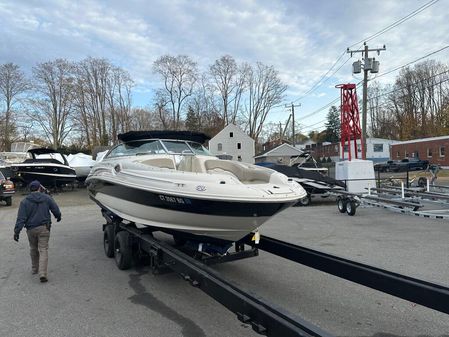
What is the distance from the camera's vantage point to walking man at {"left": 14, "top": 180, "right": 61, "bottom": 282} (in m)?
6.23

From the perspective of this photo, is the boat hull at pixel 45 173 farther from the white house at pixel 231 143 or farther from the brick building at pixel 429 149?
the brick building at pixel 429 149

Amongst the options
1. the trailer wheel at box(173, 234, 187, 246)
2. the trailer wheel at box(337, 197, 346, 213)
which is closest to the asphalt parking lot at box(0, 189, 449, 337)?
the trailer wheel at box(173, 234, 187, 246)

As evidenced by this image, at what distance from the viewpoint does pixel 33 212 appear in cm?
633

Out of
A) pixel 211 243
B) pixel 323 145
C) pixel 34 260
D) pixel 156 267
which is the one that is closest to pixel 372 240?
pixel 211 243

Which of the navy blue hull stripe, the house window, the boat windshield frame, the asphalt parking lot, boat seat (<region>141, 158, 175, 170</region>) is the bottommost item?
the asphalt parking lot

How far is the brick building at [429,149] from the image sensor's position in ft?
152

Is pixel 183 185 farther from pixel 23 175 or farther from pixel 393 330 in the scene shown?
pixel 23 175

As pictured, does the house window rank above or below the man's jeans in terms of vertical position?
above

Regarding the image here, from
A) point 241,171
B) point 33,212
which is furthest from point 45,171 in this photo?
point 241,171

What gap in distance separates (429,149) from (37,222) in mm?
51540

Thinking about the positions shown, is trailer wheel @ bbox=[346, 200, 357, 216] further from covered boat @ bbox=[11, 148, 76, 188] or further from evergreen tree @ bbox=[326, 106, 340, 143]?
evergreen tree @ bbox=[326, 106, 340, 143]

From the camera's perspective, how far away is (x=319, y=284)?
5.69 meters

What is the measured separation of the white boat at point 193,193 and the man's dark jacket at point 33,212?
43.3 inches

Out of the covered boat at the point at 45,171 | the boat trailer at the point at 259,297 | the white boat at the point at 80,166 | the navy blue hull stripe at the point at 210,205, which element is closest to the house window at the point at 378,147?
the white boat at the point at 80,166
